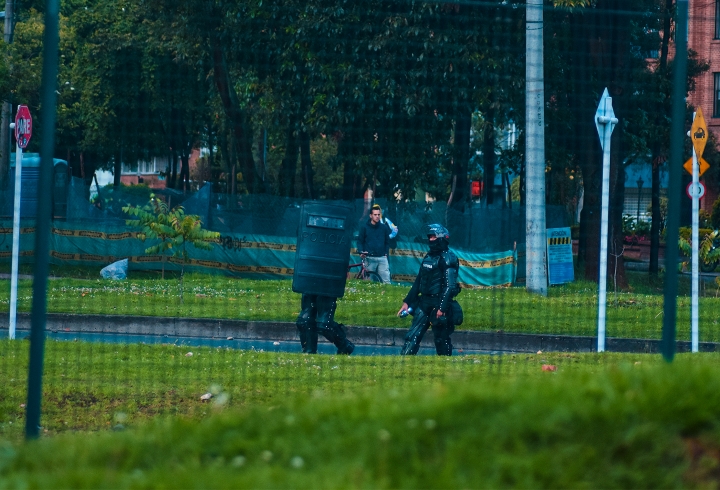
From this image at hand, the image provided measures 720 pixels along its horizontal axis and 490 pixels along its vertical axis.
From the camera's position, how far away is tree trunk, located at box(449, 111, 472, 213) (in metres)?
8.33

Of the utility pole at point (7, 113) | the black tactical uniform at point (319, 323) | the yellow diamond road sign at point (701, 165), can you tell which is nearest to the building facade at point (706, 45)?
the yellow diamond road sign at point (701, 165)

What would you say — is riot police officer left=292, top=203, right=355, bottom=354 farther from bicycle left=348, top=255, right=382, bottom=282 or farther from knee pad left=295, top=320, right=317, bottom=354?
bicycle left=348, top=255, right=382, bottom=282

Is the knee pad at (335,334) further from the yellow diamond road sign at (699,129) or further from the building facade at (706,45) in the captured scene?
the building facade at (706,45)

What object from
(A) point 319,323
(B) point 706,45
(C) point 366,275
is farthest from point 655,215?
(B) point 706,45

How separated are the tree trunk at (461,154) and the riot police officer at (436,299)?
0.86 metres

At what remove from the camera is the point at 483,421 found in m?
4.25

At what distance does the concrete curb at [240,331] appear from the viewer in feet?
44.9

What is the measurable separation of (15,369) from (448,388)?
530 cm

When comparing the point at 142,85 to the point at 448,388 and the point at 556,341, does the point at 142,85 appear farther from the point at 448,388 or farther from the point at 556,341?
the point at 556,341

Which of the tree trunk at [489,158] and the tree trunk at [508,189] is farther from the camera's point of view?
the tree trunk at [508,189]

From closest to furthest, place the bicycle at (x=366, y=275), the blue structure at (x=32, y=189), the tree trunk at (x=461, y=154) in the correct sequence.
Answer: the tree trunk at (x=461, y=154)
the blue structure at (x=32, y=189)
the bicycle at (x=366, y=275)

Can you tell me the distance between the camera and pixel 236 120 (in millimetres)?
11797

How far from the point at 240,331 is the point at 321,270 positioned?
147 inches

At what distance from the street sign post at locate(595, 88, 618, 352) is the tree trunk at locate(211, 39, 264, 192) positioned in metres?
3.31
